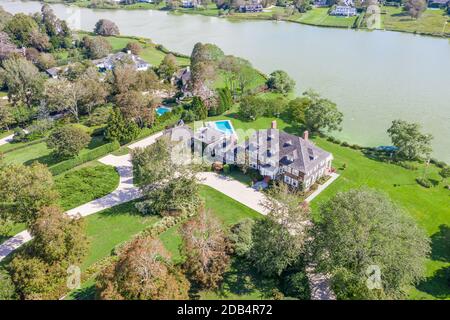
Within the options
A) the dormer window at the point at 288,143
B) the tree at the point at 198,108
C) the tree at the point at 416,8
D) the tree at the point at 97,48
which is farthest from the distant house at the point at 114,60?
the tree at the point at 416,8

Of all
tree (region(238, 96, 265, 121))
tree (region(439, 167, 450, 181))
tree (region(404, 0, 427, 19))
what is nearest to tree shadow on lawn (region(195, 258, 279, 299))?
tree (region(439, 167, 450, 181))

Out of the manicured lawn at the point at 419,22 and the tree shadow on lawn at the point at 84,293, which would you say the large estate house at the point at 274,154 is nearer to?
the tree shadow on lawn at the point at 84,293

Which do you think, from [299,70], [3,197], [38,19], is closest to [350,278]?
[3,197]

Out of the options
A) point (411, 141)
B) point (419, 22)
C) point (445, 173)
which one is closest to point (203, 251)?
point (445, 173)

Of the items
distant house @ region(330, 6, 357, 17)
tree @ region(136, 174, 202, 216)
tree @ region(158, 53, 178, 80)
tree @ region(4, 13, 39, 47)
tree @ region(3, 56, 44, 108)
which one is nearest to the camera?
tree @ region(136, 174, 202, 216)

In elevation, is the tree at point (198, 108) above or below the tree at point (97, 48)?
below

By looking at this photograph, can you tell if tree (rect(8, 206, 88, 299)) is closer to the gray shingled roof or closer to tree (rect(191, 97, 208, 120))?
the gray shingled roof

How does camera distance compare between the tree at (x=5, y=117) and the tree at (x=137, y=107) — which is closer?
the tree at (x=137, y=107)

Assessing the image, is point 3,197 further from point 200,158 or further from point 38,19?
point 38,19

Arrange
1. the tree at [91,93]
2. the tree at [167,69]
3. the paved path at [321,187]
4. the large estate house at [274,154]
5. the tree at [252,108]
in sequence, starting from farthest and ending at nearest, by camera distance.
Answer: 1. the tree at [167,69]
2. the tree at [91,93]
3. the tree at [252,108]
4. the large estate house at [274,154]
5. the paved path at [321,187]
